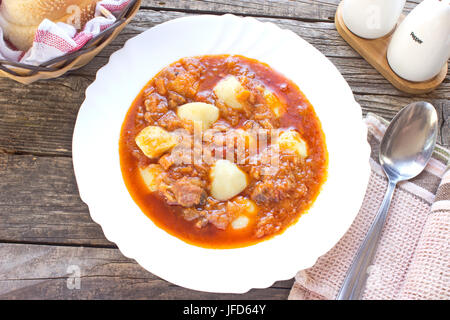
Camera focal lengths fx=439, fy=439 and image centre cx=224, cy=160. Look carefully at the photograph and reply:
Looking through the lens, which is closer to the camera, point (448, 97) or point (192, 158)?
point (192, 158)

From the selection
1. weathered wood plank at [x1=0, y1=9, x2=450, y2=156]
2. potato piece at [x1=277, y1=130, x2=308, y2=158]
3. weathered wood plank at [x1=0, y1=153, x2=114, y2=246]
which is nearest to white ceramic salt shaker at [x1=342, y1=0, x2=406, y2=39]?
weathered wood plank at [x1=0, y1=9, x2=450, y2=156]

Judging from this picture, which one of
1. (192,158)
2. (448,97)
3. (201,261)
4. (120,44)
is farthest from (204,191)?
(448,97)

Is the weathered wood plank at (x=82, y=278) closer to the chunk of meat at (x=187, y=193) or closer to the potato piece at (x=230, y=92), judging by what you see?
the chunk of meat at (x=187, y=193)

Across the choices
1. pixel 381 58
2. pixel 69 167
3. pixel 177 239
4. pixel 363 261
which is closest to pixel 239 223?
pixel 177 239

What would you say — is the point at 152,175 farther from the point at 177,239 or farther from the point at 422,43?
the point at 422,43

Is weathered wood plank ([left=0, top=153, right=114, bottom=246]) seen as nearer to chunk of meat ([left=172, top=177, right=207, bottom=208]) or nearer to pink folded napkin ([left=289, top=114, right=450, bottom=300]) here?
chunk of meat ([left=172, top=177, right=207, bottom=208])

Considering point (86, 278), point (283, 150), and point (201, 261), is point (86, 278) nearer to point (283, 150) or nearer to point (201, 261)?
point (201, 261)
